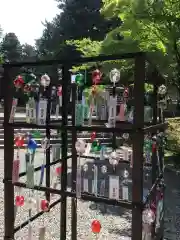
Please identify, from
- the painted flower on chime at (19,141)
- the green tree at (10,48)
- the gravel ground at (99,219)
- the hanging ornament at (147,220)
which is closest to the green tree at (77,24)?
the green tree at (10,48)

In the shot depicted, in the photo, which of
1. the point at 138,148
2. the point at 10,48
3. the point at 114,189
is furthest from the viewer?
the point at 10,48

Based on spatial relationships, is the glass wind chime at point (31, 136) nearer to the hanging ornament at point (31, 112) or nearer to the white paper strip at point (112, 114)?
the hanging ornament at point (31, 112)

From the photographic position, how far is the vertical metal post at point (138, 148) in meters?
2.04

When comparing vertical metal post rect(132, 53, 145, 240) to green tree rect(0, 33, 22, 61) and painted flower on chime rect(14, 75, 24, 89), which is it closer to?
painted flower on chime rect(14, 75, 24, 89)

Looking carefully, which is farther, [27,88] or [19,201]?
[27,88]

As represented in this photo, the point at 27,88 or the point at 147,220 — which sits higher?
the point at 27,88

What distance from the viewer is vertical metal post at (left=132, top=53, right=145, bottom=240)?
2.04 meters

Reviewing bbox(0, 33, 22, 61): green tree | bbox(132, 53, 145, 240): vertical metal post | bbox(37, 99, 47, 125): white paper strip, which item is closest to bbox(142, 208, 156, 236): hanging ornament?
bbox(132, 53, 145, 240): vertical metal post

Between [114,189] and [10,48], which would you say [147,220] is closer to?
[114,189]

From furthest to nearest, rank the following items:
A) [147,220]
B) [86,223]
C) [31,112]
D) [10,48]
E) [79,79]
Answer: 1. [10,48]
2. [86,223]
3. [79,79]
4. [31,112]
5. [147,220]

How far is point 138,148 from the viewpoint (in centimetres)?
208

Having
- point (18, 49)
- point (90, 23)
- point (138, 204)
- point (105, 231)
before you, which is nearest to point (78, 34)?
point (90, 23)

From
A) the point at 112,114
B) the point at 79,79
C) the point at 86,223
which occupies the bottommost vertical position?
the point at 86,223

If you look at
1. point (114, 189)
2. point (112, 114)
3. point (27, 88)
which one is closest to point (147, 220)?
point (114, 189)
